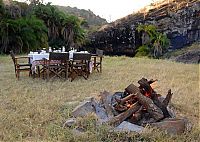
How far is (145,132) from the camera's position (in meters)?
3.17

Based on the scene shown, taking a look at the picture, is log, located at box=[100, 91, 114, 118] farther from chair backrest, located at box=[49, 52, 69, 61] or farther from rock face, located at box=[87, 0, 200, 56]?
rock face, located at box=[87, 0, 200, 56]

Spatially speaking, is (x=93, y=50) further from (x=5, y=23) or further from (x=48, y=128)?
(x=48, y=128)

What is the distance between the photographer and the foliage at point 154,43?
15391mm

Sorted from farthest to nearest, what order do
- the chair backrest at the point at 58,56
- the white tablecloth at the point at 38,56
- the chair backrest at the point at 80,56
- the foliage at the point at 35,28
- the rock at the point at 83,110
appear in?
the foliage at the point at 35,28
the white tablecloth at the point at 38,56
the chair backrest at the point at 80,56
the chair backrest at the point at 58,56
the rock at the point at 83,110

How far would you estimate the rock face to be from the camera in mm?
16031

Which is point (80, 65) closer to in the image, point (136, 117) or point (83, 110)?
point (83, 110)

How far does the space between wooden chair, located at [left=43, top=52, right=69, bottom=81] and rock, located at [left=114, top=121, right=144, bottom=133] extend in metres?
3.44

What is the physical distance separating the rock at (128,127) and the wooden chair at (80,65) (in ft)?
11.5

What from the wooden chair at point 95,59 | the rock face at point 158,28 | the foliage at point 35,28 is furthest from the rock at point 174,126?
the rock face at point 158,28

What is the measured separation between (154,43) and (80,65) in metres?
8.97

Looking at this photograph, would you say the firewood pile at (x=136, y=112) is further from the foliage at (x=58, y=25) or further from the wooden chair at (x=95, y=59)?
the foliage at (x=58, y=25)

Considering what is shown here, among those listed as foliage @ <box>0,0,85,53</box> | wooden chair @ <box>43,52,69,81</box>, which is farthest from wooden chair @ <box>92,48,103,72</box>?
foliage @ <box>0,0,85,53</box>

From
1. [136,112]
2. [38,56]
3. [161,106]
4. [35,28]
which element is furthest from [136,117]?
[35,28]

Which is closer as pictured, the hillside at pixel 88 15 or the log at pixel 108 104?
the log at pixel 108 104
